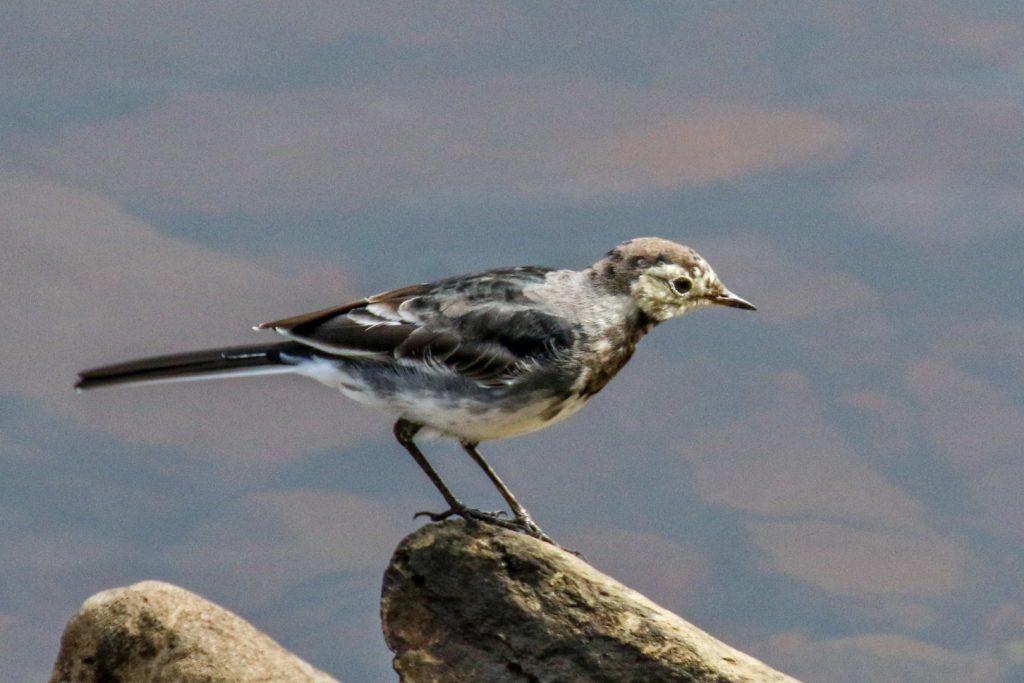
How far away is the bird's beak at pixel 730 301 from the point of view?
1220 centimetres

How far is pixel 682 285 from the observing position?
12.0 metres

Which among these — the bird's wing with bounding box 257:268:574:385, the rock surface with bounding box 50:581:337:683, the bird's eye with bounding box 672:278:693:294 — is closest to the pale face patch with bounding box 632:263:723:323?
the bird's eye with bounding box 672:278:693:294

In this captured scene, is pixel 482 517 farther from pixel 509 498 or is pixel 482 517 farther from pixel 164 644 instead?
pixel 164 644

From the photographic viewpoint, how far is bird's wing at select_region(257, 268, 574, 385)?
1169 cm

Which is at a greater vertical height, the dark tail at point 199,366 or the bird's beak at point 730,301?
the bird's beak at point 730,301

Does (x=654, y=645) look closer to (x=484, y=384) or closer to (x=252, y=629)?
(x=484, y=384)

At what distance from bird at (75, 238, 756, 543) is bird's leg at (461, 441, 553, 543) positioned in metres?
0.25

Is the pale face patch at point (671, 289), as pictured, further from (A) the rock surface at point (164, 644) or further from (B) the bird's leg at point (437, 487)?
(A) the rock surface at point (164, 644)

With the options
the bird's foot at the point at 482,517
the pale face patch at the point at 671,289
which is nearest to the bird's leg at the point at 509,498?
the bird's foot at the point at 482,517

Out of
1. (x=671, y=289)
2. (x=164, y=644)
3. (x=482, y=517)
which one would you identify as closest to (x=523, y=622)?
(x=482, y=517)

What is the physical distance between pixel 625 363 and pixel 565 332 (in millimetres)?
569

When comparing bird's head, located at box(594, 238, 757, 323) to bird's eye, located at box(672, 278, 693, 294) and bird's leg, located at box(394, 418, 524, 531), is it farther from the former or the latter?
bird's leg, located at box(394, 418, 524, 531)

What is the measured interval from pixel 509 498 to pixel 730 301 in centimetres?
202

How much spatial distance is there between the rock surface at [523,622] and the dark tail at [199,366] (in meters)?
1.49
